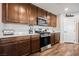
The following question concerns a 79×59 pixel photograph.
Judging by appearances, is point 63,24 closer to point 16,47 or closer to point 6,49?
point 16,47

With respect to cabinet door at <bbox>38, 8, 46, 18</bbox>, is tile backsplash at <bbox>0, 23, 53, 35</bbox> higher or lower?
lower

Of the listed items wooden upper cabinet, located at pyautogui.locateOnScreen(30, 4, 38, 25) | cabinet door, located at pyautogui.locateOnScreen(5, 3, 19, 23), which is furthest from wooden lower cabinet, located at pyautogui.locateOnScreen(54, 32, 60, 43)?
cabinet door, located at pyautogui.locateOnScreen(5, 3, 19, 23)

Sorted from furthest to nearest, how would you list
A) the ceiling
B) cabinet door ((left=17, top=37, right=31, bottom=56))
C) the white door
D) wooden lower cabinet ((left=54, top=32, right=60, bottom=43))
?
wooden lower cabinet ((left=54, top=32, right=60, bottom=43)), the white door, the ceiling, cabinet door ((left=17, top=37, right=31, bottom=56))

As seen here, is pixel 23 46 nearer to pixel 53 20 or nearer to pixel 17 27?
pixel 17 27

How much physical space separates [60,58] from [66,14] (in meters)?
3.57

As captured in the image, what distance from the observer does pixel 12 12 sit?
3855mm

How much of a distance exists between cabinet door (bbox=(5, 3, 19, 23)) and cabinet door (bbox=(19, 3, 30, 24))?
0.20 metres

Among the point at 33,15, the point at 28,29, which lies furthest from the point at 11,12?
the point at 28,29

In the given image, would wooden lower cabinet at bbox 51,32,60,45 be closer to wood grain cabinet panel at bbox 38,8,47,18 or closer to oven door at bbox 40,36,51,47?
oven door at bbox 40,36,51,47

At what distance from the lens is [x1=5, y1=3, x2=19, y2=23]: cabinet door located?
12.0 ft

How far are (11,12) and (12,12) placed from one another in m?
0.05

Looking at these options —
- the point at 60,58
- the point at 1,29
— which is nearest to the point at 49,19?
the point at 1,29

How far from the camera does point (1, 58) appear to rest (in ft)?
6.96

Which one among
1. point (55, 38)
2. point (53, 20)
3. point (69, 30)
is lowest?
point (55, 38)
